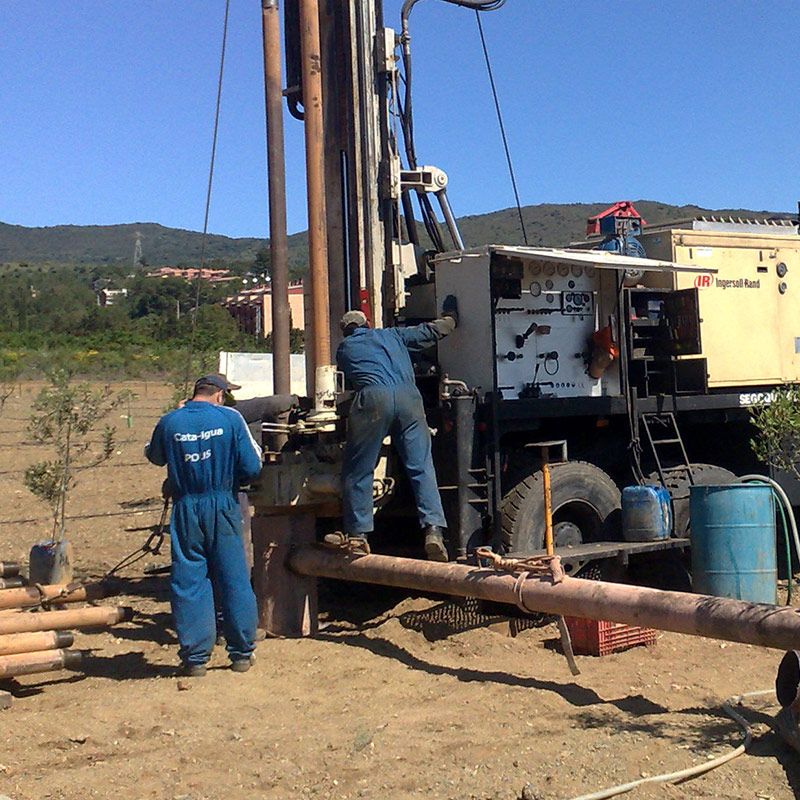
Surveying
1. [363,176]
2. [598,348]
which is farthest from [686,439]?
[363,176]

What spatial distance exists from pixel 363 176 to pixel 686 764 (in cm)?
569

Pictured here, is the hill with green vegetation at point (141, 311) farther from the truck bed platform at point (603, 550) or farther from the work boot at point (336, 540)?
the truck bed platform at point (603, 550)

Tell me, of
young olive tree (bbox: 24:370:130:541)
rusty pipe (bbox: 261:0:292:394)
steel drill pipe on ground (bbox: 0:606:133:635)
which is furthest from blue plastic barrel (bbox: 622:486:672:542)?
young olive tree (bbox: 24:370:130:541)

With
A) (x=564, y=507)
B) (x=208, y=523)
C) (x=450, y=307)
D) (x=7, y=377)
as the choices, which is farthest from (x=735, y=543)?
(x=7, y=377)

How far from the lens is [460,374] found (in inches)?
A: 356

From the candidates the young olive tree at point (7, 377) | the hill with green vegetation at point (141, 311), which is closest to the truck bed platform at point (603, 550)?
the hill with green vegetation at point (141, 311)

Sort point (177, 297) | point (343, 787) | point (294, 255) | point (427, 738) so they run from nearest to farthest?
point (343, 787), point (427, 738), point (177, 297), point (294, 255)

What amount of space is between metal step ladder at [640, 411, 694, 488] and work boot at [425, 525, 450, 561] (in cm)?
234

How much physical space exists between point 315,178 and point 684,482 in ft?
12.8

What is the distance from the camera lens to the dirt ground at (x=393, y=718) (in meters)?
5.15

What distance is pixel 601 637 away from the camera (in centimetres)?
783

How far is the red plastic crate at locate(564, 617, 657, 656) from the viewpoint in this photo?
7.82 meters

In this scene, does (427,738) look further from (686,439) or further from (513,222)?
(513,222)

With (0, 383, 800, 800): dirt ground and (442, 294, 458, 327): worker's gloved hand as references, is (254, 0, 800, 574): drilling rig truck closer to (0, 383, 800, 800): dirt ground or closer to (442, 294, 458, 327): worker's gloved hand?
(442, 294, 458, 327): worker's gloved hand
